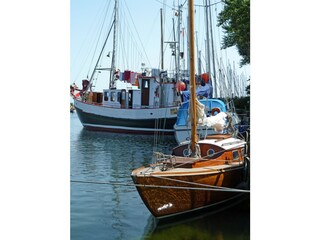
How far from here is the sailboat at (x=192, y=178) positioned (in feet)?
15.3

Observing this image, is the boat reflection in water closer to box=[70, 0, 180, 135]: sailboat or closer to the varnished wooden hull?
the varnished wooden hull

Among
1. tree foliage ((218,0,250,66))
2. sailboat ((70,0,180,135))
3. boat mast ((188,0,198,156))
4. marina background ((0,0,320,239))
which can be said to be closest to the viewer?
marina background ((0,0,320,239))

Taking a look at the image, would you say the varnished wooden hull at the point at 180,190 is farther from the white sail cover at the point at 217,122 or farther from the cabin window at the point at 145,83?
the cabin window at the point at 145,83

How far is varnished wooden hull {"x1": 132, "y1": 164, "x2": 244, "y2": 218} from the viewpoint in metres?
4.62

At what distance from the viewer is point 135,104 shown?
1795 cm

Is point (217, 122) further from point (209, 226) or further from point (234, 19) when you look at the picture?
point (234, 19)

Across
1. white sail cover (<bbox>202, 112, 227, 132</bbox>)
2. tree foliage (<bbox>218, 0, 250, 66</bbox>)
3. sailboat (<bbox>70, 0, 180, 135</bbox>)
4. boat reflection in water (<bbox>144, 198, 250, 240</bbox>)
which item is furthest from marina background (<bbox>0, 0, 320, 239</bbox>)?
sailboat (<bbox>70, 0, 180, 135</bbox>)
